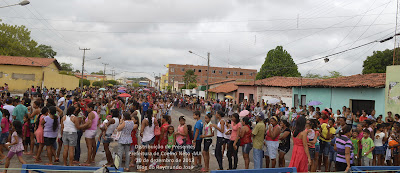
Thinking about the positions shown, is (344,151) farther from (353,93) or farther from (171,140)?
(353,93)

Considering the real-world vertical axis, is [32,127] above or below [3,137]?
above

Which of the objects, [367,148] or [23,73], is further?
[23,73]

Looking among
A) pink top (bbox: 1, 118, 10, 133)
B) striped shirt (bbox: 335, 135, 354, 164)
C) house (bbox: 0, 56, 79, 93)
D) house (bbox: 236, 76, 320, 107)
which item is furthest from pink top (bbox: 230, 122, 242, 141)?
house (bbox: 0, 56, 79, 93)

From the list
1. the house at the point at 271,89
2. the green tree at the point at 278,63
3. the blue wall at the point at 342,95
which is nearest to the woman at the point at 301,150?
the blue wall at the point at 342,95

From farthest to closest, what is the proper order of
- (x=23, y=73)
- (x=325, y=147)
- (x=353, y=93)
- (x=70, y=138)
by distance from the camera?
1. (x=23, y=73)
2. (x=353, y=93)
3. (x=325, y=147)
4. (x=70, y=138)

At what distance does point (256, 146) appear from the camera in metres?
6.95

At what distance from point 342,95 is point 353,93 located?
915mm

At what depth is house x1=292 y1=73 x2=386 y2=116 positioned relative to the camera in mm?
15070

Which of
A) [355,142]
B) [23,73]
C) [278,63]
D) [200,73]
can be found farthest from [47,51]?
[355,142]

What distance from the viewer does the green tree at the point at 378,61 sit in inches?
1540

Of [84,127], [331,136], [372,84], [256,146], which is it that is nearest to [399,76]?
[372,84]

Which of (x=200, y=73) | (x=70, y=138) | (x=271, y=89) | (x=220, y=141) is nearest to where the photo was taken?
(x=70, y=138)

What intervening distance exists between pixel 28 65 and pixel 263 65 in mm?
35872

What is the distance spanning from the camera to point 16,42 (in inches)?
1799
